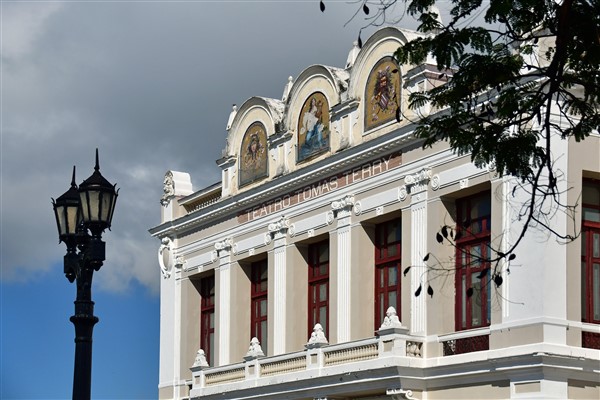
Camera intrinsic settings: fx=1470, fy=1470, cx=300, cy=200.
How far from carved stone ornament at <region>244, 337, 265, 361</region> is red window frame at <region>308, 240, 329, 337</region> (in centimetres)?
126

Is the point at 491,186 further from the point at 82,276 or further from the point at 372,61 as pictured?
the point at 82,276

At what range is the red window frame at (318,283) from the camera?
111 feet

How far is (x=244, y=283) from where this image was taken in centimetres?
3697

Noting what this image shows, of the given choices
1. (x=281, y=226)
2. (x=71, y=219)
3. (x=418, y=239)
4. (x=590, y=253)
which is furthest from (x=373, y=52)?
(x=71, y=219)

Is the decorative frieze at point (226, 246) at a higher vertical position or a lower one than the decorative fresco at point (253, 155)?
lower

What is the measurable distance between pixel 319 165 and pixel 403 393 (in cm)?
644

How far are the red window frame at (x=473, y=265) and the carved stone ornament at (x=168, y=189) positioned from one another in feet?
43.2

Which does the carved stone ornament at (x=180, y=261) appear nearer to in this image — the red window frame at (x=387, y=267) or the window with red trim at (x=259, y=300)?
the window with red trim at (x=259, y=300)

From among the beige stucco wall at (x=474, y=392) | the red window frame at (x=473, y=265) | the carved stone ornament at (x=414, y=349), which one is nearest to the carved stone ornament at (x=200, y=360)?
the carved stone ornament at (x=414, y=349)

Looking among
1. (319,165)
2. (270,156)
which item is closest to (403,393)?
(319,165)

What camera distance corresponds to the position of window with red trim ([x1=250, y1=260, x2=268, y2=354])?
119 ft

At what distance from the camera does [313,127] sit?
3412cm

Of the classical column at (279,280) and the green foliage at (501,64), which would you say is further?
the classical column at (279,280)

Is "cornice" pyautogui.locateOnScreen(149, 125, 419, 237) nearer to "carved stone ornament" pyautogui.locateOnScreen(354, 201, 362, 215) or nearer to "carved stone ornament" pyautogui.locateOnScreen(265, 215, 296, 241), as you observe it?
"carved stone ornament" pyautogui.locateOnScreen(265, 215, 296, 241)
